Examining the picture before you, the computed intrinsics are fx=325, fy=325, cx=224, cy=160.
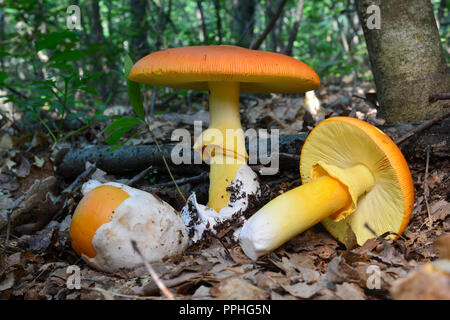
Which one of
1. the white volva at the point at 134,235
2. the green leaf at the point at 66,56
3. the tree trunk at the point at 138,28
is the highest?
the tree trunk at the point at 138,28

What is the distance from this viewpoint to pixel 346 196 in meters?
2.08

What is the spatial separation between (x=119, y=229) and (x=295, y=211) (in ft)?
3.36

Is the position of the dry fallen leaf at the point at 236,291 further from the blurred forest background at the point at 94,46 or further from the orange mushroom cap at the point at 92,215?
the blurred forest background at the point at 94,46

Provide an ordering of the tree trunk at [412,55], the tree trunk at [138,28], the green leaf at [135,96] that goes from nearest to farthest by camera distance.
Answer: the green leaf at [135,96] < the tree trunk at [412,55] < the tree trunk at [138,28]

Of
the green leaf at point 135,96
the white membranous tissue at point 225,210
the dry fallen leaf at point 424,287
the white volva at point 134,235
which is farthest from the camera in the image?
the green leaf at point 135,96

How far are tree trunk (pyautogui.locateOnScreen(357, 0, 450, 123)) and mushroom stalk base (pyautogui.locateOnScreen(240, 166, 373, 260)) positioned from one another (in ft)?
3.72

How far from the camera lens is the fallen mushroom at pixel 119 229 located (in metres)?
1.80

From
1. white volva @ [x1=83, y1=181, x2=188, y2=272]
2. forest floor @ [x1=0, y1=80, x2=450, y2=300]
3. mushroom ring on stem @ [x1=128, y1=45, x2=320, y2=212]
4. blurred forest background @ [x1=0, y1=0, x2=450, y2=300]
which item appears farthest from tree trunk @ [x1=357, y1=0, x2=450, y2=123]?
white volva @ [x1=83, y1=181, x2=188, y2=272]

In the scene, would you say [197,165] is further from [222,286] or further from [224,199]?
[222,286]

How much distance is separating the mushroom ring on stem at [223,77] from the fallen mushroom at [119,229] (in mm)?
684

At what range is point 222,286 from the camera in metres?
1.56

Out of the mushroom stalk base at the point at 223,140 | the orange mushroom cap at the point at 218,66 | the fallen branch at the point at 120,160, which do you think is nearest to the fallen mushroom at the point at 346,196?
the orange mushroom cap at the point at 218,66

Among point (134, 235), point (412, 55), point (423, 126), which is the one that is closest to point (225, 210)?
point (134, 235)

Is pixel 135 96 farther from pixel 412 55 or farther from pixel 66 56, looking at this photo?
pixel 412 55
